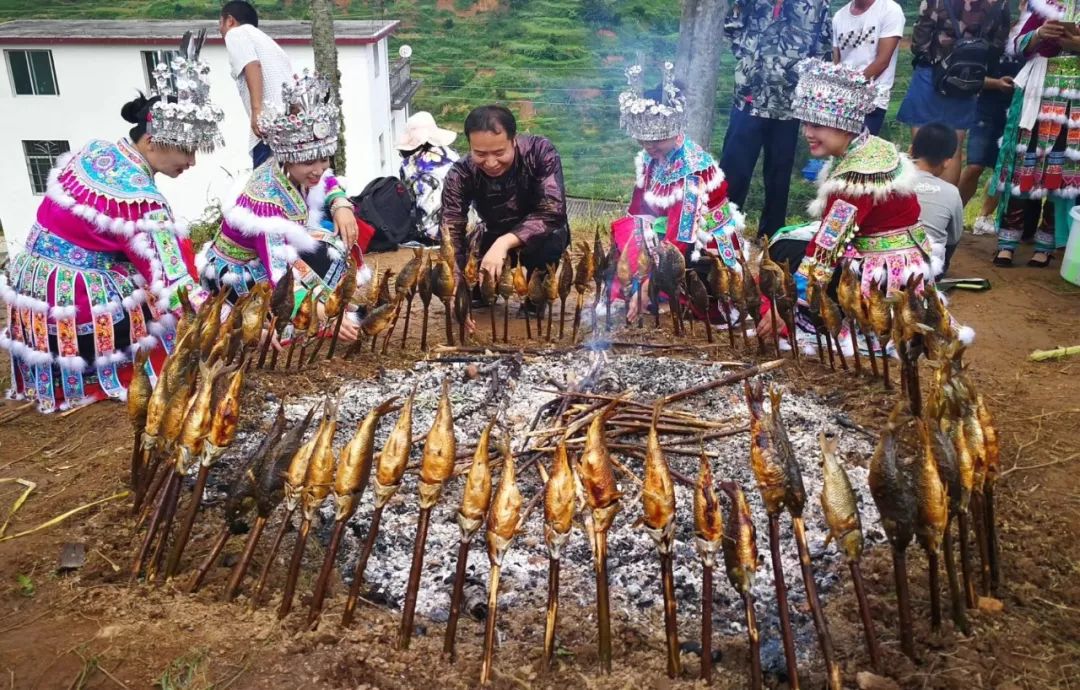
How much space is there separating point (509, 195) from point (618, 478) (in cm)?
249

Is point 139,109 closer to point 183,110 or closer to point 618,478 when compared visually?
point 183,110

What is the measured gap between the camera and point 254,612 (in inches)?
89.3

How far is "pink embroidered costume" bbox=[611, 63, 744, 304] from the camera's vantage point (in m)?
4.37

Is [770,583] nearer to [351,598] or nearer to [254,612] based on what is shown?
[351,598]

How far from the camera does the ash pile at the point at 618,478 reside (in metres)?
2.46

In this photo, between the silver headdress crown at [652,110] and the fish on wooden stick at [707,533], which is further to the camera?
the silver headdress crown at [652,110]

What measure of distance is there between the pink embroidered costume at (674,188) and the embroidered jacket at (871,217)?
0.50m

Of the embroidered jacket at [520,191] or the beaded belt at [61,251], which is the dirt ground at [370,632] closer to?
the beaded belt at [61,251]

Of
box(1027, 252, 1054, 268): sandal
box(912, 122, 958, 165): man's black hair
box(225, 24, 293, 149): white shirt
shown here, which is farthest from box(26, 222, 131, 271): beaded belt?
box(1027, 252, 1054, 268): sandal

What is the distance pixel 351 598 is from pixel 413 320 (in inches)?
123

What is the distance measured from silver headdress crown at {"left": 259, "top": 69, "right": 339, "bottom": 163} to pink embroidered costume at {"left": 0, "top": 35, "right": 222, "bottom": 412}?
314 millimetres

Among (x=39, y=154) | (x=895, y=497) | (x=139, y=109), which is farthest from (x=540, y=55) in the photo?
(x=895, y=497)

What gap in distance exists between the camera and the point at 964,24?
5.82 m

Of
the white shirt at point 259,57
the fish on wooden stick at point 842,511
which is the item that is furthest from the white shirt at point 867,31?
the fish on wooden stick at point 842,511
